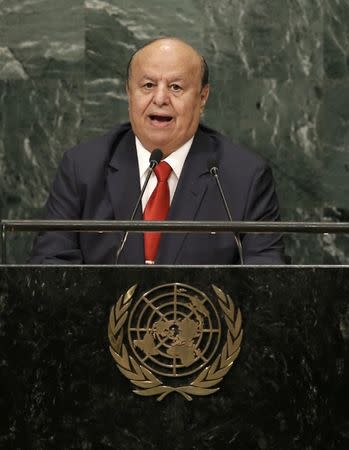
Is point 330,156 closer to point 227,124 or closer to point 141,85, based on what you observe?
point 227,124

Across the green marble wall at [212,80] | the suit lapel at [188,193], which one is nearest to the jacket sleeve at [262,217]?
the suit lapel at [188,193]

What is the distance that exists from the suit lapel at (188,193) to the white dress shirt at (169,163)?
0.03 m

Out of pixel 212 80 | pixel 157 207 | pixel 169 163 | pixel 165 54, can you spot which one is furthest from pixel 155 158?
pixel 212 80

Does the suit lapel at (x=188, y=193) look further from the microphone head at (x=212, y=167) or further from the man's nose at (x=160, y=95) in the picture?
the microphone head at (x=212, y=167)

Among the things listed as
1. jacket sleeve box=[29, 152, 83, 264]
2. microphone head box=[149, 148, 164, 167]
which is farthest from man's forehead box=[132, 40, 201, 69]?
microphone head box=[149, 148, 164, 167]

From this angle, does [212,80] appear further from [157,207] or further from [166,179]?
[157,207]

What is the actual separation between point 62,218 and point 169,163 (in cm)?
44

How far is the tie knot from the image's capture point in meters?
4.20

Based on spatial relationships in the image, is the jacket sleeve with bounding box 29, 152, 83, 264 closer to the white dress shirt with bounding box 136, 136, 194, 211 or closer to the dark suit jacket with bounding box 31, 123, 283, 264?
the dark suit jacket with bounding box 31, 123, 283, 264

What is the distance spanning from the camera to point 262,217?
4184 mm

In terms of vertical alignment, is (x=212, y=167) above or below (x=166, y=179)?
above

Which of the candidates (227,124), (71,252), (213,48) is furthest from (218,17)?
(71,252)

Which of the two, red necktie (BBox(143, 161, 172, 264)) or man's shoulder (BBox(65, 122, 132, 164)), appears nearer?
red necktie (BBox(143, 161, 172, 264))

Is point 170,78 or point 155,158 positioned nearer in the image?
point 155,158
